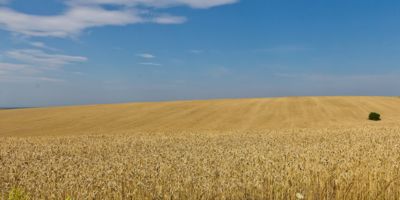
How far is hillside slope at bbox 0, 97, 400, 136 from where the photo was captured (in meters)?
35.2

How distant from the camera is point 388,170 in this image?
26.9ft

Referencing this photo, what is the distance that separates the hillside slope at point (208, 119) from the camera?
35.2 m

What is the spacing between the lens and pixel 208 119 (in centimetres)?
4109

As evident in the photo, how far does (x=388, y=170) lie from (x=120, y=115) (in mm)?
40830

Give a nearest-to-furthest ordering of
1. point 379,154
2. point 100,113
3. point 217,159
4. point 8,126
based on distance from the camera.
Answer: point 379,154 < point 217,159 < point 8,126 < point 100,113

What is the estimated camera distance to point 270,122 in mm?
37625

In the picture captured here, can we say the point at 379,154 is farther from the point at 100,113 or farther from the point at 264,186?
the point at 100,113

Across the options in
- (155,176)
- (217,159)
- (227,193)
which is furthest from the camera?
(217,159)

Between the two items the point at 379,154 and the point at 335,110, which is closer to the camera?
the point at 379,154

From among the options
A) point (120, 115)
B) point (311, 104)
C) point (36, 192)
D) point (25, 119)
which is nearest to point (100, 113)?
point (120, 115)

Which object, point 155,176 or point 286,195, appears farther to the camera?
point 155,176

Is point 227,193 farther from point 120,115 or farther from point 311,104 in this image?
point 311,104

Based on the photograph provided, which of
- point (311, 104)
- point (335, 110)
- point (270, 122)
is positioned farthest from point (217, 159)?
point (311, 104)

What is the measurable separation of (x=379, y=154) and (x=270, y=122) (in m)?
27.6
